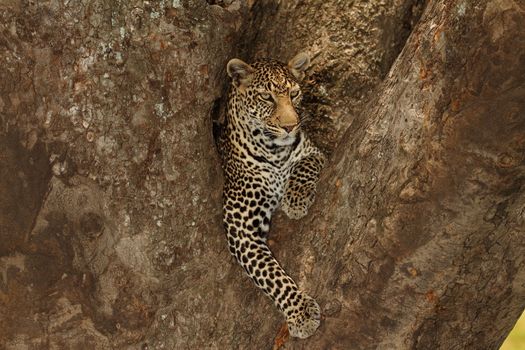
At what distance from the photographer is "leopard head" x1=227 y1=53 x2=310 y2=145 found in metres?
5.83

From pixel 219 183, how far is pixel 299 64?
1009 mm

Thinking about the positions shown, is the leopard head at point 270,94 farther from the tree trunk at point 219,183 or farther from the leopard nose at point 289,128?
the tree trunk at point 219,183

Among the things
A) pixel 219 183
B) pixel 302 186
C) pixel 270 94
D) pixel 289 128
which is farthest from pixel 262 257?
pixel 270 94

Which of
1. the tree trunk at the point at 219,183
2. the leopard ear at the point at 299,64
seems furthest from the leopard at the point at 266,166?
the tree trunk at the point at 219,183

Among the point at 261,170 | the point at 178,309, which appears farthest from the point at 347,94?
the point at 178,309

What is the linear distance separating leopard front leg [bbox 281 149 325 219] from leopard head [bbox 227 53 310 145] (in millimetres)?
220

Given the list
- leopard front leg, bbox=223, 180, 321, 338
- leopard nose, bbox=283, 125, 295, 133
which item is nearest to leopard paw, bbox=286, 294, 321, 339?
leopard front leg, bbox=223, 180, 321, 338

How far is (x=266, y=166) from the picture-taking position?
20.7 feet

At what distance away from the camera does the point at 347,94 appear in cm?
566

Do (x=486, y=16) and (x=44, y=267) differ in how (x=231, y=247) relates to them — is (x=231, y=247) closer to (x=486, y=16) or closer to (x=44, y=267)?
(x=44, y=267)

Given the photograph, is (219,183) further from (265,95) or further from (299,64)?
(299,64)

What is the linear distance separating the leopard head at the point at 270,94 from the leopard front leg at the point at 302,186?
220 millimetres

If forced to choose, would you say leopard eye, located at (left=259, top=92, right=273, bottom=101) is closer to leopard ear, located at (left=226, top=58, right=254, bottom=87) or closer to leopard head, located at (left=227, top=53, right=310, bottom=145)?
leopard head, located at (left=227, top=53, right=310, bottom=145)

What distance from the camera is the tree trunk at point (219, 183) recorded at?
13.9ft
